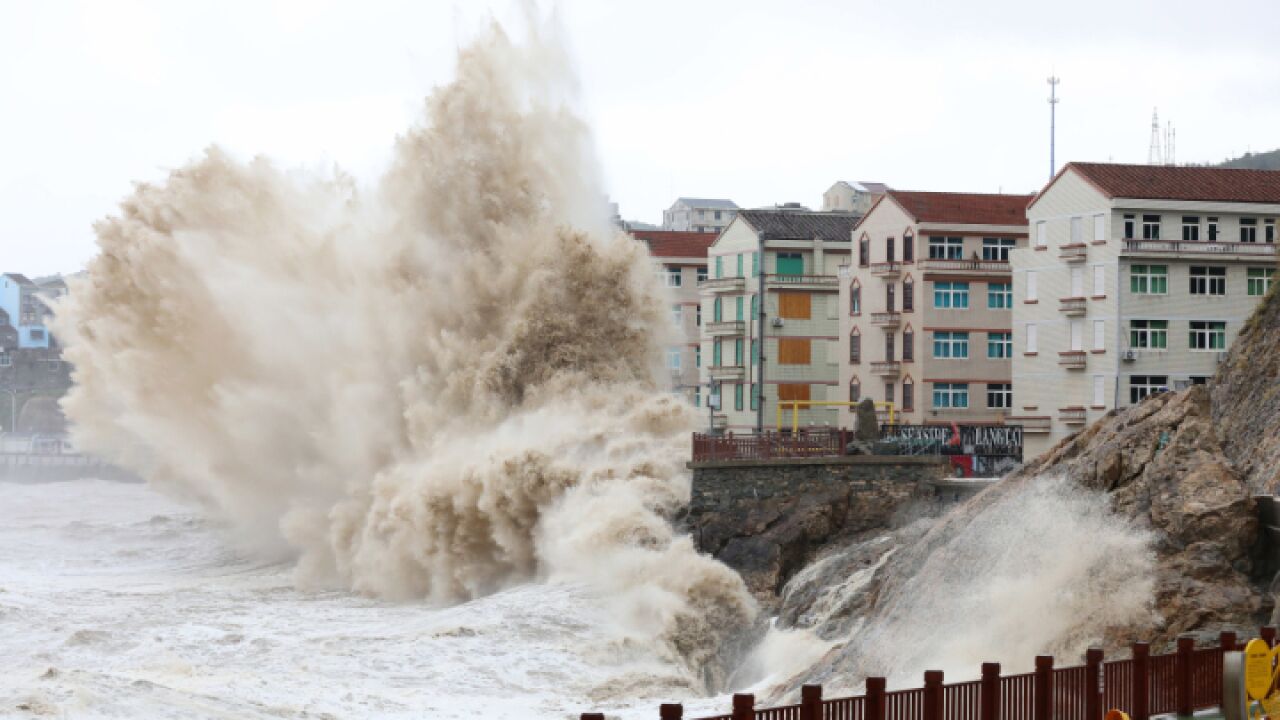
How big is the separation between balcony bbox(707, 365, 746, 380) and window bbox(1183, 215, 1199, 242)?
18.9 m

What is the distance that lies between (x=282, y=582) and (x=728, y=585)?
14.0 metres

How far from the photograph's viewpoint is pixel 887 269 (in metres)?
59.8

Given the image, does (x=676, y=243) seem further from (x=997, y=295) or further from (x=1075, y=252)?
(x=1075, y=252)

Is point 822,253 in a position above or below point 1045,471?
above

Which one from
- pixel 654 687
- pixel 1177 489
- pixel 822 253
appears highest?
pixel 822 253

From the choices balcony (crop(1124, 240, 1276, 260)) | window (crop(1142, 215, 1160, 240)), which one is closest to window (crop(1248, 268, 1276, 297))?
balcony (crop(1124, 240, 1276, 260))

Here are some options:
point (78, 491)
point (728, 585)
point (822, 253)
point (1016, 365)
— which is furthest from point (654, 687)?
point (78, 491)

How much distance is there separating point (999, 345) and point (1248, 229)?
9719mm

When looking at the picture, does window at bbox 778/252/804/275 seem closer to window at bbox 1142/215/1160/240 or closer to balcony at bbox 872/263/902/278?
balcony at bbox 872/263/902/278

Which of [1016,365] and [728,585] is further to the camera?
[1016,365]

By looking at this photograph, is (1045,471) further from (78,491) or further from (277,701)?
(78,491)

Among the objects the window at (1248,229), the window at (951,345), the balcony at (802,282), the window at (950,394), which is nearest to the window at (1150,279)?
the window at (1248,229)

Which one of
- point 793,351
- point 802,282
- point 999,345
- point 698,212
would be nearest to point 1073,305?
point 999,345

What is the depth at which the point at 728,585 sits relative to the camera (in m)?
35.5
